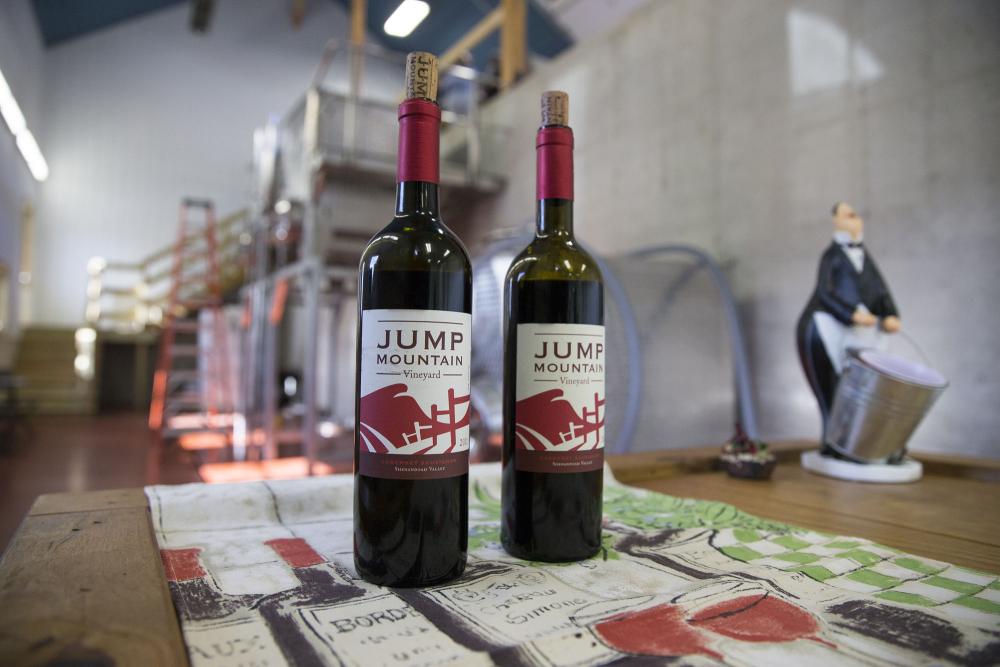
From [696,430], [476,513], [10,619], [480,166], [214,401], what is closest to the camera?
[10,619]

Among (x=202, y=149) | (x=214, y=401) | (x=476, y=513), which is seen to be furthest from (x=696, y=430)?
(x=202, y=149)

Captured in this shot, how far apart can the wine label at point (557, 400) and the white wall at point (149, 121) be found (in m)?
10.5

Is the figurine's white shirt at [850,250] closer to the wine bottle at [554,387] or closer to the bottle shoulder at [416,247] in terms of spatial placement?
the wine bottle at [554,387]

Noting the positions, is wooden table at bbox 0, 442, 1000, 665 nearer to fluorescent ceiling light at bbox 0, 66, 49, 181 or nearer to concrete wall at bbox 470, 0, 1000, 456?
concrete wall at bbox 470, 0, 1000, 456

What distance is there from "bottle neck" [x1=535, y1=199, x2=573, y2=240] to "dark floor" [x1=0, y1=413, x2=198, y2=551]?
2.78 metres

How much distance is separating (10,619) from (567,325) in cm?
48

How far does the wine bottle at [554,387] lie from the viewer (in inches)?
24.4

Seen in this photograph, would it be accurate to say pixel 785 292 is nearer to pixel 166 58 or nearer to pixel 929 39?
pixel 929 39

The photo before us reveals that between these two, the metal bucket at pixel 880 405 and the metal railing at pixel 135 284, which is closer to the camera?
the metal bucket at pixel 880 405

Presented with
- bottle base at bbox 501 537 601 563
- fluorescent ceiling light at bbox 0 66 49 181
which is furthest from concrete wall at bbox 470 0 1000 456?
fluorescent ceiling light at bbox 0 66 49 181

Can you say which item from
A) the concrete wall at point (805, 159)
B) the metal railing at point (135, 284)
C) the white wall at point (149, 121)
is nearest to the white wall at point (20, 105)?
the white wall at point (149, 121)

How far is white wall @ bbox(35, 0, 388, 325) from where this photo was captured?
30.0 feet

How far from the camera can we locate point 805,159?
2510mm

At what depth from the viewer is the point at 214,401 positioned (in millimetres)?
6273
